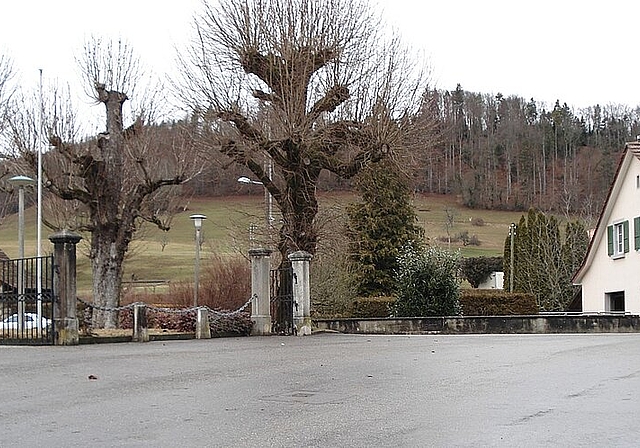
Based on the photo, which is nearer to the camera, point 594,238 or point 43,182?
point 43,182

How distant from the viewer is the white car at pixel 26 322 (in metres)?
17.8

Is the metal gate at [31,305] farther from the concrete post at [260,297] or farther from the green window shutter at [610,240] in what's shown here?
the green window shutter at [610,240]

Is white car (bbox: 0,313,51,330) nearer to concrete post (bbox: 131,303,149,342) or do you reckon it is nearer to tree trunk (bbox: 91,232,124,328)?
concrete post (bbox: 131,303,149,342)

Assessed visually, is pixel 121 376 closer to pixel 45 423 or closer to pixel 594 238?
pixel 45 423

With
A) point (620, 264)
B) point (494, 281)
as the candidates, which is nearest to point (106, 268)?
point (620, 264)

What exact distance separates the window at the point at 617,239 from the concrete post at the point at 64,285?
102 ft

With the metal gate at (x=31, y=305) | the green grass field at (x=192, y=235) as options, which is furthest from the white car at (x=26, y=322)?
the green grass field at (x=192, y=235)

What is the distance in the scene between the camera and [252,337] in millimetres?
21500

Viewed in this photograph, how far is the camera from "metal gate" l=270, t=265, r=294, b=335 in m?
23.0

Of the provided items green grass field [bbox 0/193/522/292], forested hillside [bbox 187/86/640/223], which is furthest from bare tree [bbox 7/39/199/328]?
forested hillside [bbox 187/86/640/223]

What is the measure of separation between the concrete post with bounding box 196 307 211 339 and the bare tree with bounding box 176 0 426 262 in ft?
21.6

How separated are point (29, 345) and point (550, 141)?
87.5 meters

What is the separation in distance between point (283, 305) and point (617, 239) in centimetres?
2548

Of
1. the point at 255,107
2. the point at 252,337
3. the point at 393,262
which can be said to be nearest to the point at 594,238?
the point at 393,262
